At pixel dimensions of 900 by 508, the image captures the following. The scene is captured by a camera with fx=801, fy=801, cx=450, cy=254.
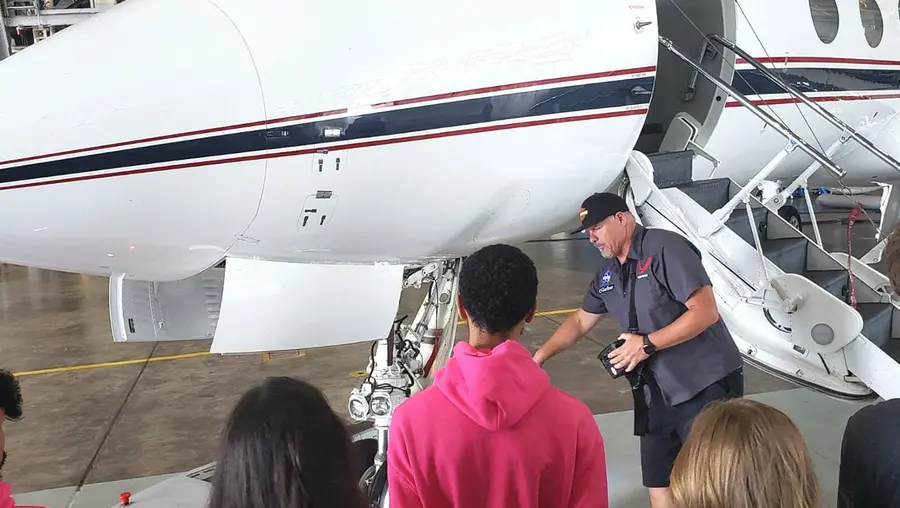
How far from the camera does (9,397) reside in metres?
2.51

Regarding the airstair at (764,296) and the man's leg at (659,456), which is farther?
the airstair at (764,296)

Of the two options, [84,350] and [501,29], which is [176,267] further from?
[84,350]

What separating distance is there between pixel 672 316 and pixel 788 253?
1.91 meters

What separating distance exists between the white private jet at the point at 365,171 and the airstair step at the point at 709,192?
2 cm

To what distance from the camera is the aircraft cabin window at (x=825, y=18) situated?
18.9ft

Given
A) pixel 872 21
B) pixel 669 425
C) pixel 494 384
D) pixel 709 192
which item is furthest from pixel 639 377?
pixel 872 21

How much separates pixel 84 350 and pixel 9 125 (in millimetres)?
7362

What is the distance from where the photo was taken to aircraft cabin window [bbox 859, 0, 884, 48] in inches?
250

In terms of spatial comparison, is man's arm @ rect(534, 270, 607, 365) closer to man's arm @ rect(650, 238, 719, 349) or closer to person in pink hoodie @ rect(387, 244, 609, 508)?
man's arm @ rect(650, 238, 719, 349)

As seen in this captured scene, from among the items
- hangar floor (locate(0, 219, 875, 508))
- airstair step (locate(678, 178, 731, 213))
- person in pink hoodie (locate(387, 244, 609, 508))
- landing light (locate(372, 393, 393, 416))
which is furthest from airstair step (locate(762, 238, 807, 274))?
person in pink hoodie (locate(387, 244, 609, 508))

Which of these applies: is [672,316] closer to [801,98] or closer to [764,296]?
[764,296]

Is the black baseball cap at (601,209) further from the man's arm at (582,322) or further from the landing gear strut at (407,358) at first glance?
the landing gear strut at (407,358)

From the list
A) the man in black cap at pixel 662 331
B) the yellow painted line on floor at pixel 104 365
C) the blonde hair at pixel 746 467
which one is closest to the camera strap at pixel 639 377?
the man in black cap at pixel 662 331

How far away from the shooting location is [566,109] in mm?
3930
